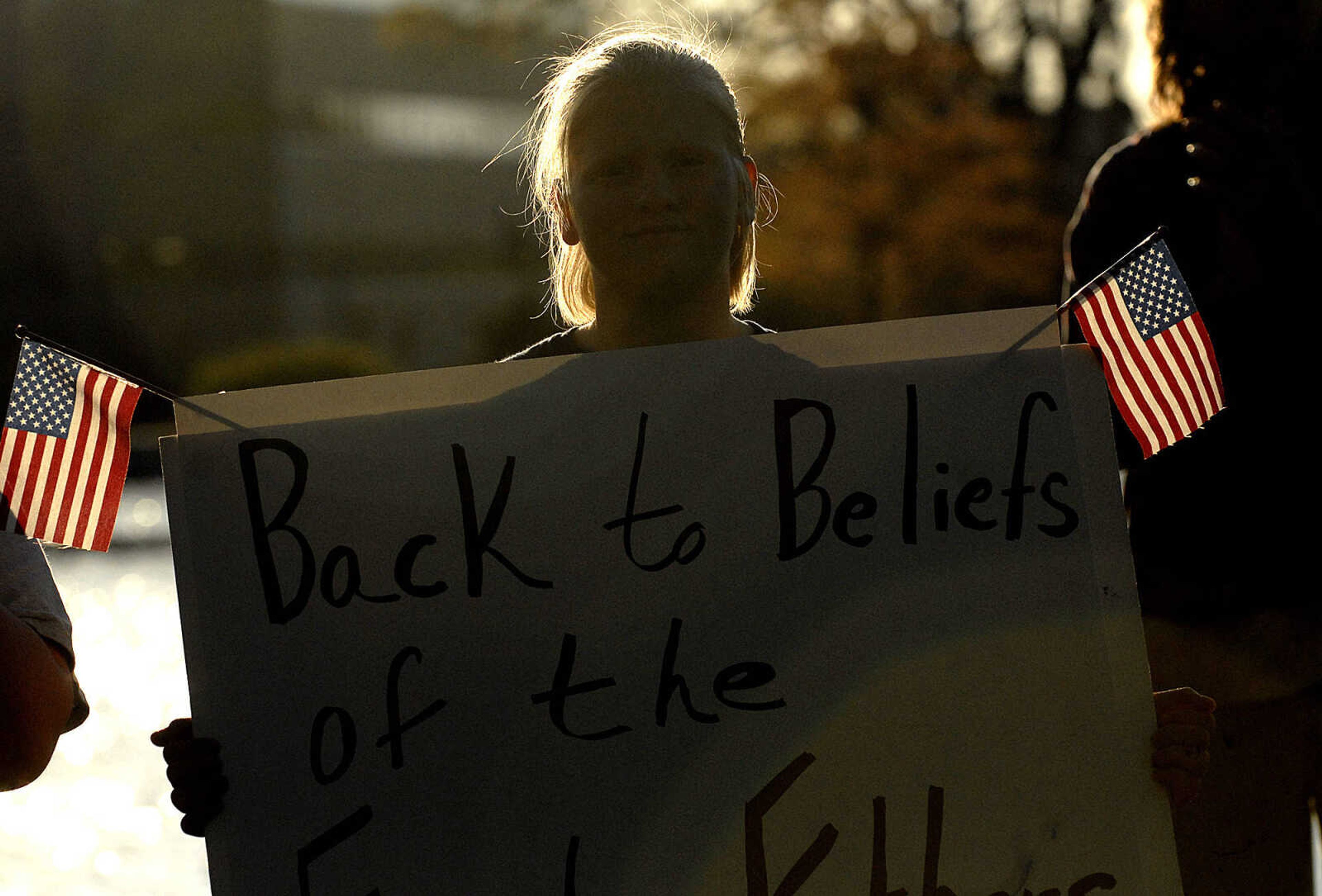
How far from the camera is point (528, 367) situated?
1.84 meters

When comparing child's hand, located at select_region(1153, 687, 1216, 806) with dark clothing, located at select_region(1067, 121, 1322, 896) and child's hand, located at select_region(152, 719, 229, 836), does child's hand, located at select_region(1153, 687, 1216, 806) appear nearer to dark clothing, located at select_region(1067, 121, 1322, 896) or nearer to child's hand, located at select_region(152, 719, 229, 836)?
dark clothing, located at select_region(1067, 121, 1322, 896)

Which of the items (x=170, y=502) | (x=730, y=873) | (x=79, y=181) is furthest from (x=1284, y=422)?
(x=79, y=181)

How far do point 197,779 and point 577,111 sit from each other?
1.10 m

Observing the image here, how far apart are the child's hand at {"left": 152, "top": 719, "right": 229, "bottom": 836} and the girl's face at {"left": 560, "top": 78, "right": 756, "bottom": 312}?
870mm

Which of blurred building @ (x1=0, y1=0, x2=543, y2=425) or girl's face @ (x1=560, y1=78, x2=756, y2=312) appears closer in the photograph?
girl's face @ (x1=560, y1=78, x2=756, y2=312)

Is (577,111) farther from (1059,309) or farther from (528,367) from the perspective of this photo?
(1059,309)

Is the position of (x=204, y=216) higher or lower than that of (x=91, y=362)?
higher

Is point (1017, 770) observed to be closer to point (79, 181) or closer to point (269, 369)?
point (269, 369)

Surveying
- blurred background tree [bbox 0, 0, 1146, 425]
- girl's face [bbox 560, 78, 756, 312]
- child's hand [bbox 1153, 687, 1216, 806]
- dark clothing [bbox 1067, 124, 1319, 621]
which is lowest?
child's hand [bbox 1153, 687, 1216, 806]

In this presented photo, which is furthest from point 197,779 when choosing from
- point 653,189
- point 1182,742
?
point 1182,742

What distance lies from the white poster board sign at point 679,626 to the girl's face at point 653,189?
25 centimetres

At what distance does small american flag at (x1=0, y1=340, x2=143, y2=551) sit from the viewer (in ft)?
5.95

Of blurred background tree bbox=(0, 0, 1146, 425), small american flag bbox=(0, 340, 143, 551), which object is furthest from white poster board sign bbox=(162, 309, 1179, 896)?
blurred background tree bbox=(0, 0, 1146, 425)

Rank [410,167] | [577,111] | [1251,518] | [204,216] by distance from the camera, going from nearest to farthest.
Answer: [577,111], [1251,518], [204,216], [410,167]
